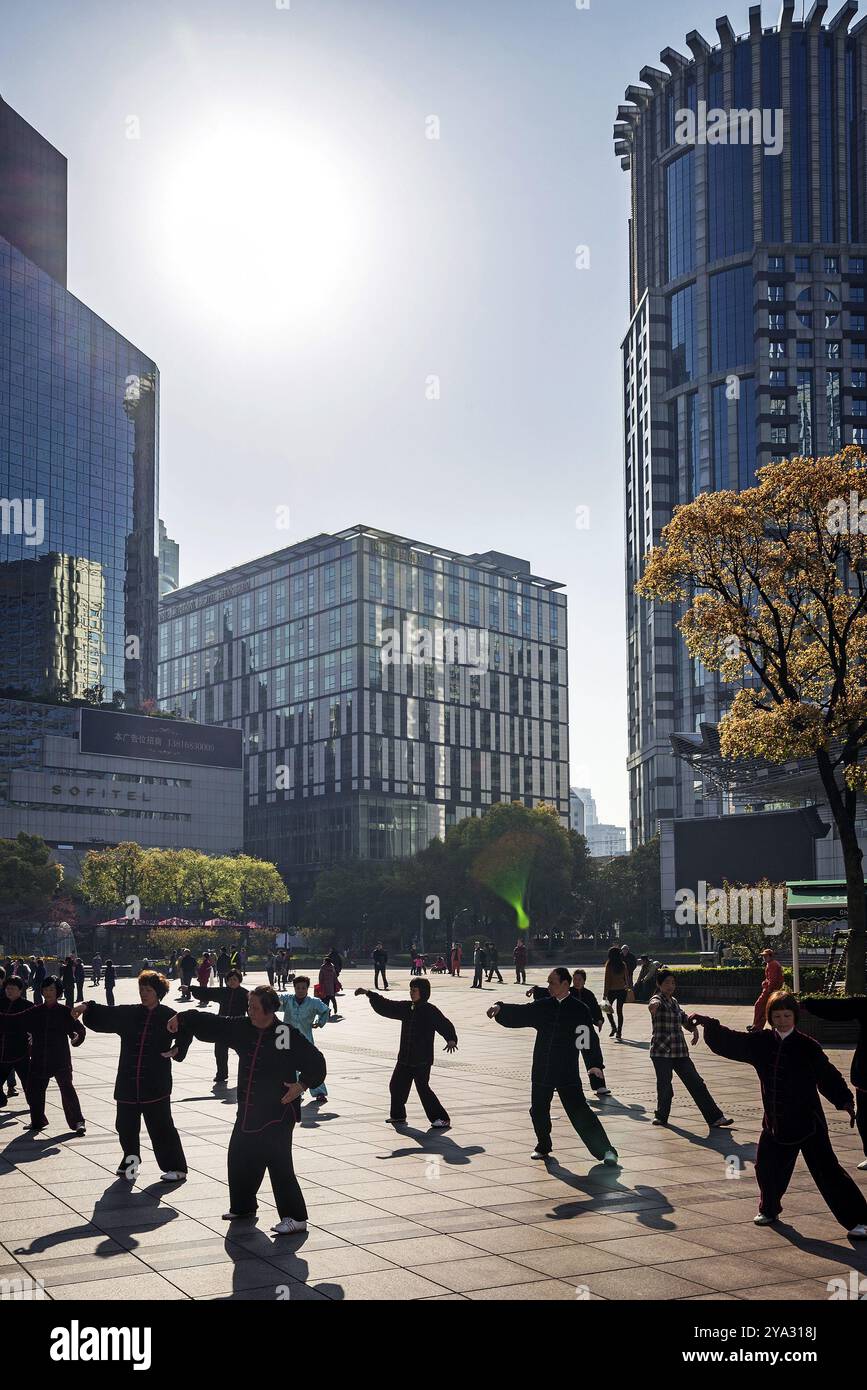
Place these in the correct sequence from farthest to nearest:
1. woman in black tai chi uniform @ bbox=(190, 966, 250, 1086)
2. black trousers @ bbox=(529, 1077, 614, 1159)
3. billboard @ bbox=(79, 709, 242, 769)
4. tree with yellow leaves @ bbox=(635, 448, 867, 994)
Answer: billboard @ bbox=(79, 709, 242, 769) → tree with yellow leaves @ bbox=(635, 448, 867, 994) → woman in black tai chi uniform @ bbox=(190, 966, 250, 1086) → black trousers @ bbox=(529, 1077, 614, 1159)

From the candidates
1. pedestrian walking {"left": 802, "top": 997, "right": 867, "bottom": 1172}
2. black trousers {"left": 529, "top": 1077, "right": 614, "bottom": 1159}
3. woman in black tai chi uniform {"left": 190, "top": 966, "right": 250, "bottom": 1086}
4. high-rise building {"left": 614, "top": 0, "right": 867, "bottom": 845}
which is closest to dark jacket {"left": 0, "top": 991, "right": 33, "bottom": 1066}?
woman in black tai chi uniform {"left": 190, "top": 966, "right": 250, "bottom": 1086}

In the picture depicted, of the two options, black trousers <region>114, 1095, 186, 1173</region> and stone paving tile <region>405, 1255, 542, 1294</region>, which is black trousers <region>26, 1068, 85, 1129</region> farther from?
stone paving tile <region>405, 1255, 542, 1294</region>

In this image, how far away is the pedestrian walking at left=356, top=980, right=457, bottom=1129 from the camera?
14.7 meters

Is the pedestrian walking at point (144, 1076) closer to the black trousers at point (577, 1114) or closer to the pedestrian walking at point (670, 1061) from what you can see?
the black trousers at point (577, 1114)

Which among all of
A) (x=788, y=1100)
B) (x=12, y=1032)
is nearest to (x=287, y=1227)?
(x=788, y=1100)

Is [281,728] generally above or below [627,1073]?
above

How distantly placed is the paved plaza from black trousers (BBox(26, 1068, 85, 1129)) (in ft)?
0.63

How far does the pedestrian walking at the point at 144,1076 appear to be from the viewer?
11.3m

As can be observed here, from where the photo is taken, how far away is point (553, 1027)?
1255 cm

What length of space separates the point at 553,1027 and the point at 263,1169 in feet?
13.0

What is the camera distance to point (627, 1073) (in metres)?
20.8
